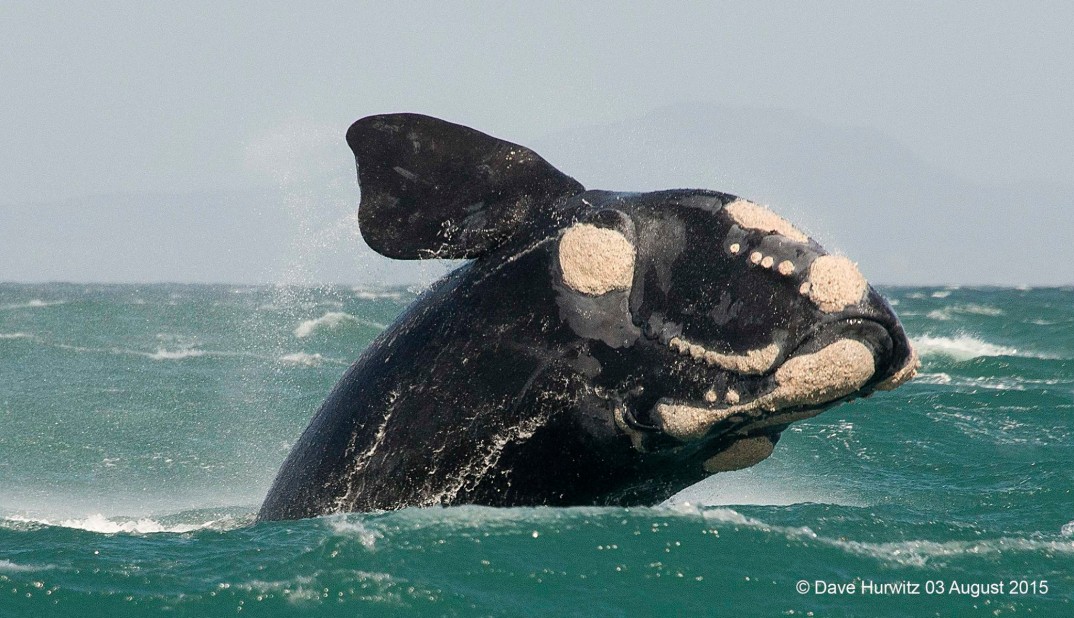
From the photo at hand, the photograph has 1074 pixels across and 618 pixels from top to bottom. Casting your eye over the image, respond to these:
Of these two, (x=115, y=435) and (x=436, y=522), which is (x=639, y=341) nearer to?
(x=436, y=522)

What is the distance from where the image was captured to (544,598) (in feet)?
18.0

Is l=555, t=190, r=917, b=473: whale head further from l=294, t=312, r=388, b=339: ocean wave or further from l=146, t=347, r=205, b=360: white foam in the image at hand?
l=294, t=312, r=388, b=339: ocean wave

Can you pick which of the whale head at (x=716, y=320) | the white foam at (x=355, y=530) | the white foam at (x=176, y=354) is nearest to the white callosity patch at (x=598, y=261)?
the whale head at (x=716, y=320)

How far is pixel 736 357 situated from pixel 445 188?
167 centimetres

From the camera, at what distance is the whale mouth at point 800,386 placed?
16.4 feet

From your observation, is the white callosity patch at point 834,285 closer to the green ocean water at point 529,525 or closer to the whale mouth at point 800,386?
the whale mouth at point 800,386

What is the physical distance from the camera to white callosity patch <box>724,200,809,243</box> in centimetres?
527

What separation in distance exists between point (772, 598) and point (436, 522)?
5.39ft

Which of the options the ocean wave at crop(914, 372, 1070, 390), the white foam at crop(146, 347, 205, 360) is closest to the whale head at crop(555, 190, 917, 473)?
the ocean wave at crop(914, 372, 1070, 390)

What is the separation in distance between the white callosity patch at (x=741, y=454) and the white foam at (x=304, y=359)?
16727mm

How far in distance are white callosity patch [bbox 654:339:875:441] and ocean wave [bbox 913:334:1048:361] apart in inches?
833

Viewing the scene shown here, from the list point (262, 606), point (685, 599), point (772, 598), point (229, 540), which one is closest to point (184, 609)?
point (262, 606)

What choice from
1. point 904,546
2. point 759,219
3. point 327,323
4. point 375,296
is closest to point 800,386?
point 759,219

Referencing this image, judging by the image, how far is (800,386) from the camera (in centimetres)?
507
